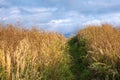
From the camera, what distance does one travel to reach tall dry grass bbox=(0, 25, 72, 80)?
8188 millimetres

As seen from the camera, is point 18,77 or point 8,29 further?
point 8,29

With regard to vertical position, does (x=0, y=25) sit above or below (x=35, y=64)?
above

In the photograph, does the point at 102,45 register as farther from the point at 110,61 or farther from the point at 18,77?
the point at 18,77

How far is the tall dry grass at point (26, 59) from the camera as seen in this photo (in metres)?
8.19

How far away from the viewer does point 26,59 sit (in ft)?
30.4

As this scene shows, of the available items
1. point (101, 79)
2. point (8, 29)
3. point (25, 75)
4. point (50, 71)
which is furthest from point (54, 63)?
point (8, 29)

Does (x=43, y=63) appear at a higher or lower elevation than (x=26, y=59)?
Answer: lower

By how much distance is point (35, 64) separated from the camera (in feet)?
30.2

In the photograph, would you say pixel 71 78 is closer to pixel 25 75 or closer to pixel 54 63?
pixel 54 63

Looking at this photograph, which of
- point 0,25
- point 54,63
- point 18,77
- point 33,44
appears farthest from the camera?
point 0,25

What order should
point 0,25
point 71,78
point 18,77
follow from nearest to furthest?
point 18,77, point 71,78, point 0,25

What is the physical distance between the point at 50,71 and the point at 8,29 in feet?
11.9

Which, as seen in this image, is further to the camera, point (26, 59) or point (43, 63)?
point (43, 63)

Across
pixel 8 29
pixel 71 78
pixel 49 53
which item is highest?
pixel 8 29
